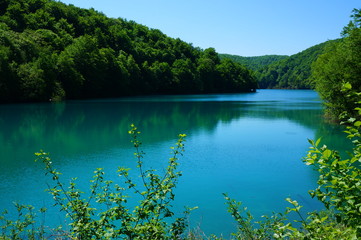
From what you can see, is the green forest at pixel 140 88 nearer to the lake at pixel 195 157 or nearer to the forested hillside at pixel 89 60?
the forested hillside at pixel 89 60

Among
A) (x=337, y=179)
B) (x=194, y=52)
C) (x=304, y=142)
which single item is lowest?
(x=304, y=142)

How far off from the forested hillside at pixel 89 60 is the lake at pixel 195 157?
23.0 metres

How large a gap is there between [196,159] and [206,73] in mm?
108109

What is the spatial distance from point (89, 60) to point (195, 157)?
199 ft

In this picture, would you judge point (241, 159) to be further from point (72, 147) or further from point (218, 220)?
point (72, 147)

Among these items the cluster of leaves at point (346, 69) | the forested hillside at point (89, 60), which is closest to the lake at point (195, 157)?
the cluster of leaves at point (346, 69)

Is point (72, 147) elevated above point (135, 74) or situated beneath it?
situated beneath

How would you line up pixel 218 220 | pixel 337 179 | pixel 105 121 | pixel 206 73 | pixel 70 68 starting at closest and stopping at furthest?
pixel 337 179
pixel 218 220
pixel 105 121
pixel 70 68
pixel 206 73

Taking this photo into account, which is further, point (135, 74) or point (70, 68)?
point (135, 74)

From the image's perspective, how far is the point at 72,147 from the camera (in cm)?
2116

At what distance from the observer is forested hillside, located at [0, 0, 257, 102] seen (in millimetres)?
55156

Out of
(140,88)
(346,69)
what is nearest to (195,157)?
(346,69)

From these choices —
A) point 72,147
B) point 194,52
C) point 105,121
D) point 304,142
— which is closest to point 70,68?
point 105,121

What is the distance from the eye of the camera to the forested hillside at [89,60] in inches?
2172
